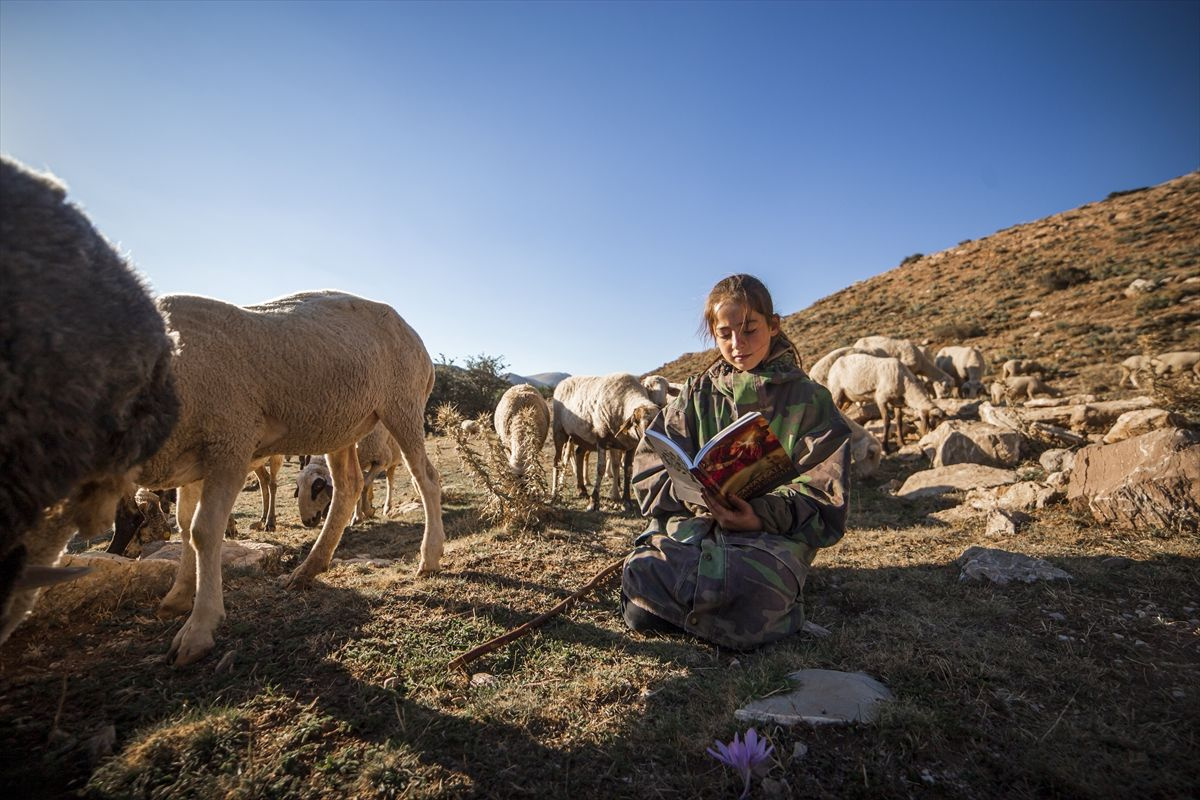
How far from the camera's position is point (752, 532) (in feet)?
9.52

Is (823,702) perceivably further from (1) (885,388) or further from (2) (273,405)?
(1) (885,388)

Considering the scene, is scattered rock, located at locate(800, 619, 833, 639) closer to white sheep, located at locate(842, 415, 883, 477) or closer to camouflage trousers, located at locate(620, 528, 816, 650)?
camouflage trousers, located at locate(620, 528, 816, 650)

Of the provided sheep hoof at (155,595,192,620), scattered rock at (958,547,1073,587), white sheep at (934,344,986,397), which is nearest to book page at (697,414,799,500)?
scattered rock at (958,547,1073,587)

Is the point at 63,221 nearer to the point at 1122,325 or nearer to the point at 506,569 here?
the point at 506,569

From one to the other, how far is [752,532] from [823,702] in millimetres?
1010

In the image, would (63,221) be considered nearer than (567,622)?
Yes

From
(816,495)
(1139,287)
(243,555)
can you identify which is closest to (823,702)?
(816,495)

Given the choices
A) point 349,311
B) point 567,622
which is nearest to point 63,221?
point 349,311

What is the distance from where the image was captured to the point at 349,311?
3.91 metres

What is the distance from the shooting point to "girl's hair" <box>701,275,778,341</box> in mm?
3193

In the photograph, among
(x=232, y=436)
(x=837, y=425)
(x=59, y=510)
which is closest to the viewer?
(x=59, y=510)

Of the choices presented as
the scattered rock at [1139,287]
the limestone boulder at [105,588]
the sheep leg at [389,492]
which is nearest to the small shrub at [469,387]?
the sheep leg at [389,492]

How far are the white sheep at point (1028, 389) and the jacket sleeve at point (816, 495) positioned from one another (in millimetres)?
12355

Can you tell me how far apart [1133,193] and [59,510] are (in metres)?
55.9
